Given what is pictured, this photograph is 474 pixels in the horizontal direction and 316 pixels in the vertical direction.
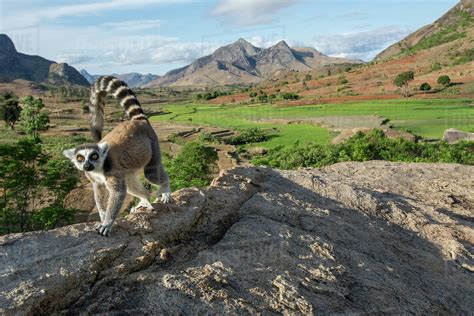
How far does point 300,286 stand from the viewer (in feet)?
12.8

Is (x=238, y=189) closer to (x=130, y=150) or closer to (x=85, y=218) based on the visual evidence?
(x=130, y=150)

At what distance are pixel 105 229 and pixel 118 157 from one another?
1270 millimetres

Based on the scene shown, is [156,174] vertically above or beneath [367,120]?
above

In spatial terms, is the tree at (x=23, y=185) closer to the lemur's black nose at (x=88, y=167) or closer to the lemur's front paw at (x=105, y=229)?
the lemur's black nose at (x=88, y=167)

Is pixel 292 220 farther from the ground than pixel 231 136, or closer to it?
farther from the ground

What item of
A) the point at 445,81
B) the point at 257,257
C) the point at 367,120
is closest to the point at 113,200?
the point at 257,257

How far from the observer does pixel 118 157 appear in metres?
5.28

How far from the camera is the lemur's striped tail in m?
6.14

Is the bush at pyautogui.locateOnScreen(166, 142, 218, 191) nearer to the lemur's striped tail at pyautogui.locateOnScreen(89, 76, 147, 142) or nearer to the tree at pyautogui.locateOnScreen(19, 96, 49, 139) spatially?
the lemur's striped tail at pyautogui.locateOnScreen(89, 76, 147, 142)

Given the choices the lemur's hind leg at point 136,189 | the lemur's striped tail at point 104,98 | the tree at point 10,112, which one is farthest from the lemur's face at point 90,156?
the tree at point 10,112

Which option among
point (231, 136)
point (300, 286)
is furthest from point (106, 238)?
point (231, 136)

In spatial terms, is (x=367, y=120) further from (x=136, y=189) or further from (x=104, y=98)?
(x=136, y=189)

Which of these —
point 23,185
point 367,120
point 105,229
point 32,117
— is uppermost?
point 105,229

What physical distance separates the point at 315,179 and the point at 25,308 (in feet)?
Answer: 16.0
